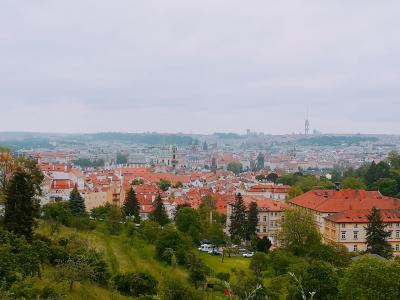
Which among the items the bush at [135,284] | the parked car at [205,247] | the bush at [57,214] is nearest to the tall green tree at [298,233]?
the parked car at [205,247]

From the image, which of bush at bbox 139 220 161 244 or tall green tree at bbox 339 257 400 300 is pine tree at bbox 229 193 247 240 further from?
tall green tree at bbox 339 257 400 300

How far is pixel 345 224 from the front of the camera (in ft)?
122

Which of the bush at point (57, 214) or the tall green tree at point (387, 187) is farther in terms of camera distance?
the tall green tree at point (387, 187)

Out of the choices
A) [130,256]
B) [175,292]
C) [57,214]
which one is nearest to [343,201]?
[130,256]

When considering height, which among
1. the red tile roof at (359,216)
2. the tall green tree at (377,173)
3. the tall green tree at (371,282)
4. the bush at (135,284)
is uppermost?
the tall green tree at (377,173)

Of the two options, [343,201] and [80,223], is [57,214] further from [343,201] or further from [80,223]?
[343,201]

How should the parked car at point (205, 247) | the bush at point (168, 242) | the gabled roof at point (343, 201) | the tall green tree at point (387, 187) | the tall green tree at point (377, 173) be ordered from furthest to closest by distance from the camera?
the tall green tree at point (377, 173)
the tall green tree at point (387, 187)
the gabled roof at point (343, 201)
the parked car at point (205, 247)
the bush at point (168, 242)

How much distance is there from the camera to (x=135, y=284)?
22.8 m

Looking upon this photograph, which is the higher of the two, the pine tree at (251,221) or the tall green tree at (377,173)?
the tall green tree at (377,173)

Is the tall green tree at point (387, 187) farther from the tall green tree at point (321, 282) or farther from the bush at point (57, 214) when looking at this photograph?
the tall green tree at point (321, 282)

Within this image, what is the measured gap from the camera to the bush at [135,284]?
22828 mm

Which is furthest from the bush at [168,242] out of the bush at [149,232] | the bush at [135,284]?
the bush at [135,284]

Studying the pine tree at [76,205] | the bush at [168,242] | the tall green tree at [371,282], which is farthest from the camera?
the pine tree at [76,205]

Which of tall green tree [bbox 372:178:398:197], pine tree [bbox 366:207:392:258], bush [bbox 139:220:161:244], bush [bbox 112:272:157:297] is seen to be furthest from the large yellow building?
bush [bbox 112:272:157:297]
